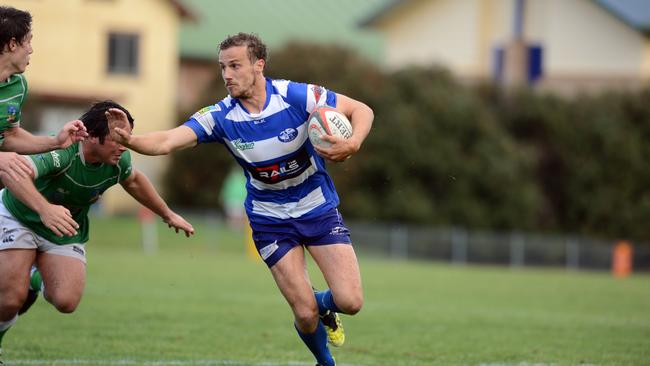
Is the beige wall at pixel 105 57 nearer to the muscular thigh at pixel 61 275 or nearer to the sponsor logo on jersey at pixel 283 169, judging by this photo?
the muscular thigh at pixel 61 275

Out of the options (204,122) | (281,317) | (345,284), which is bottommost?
(281,317)

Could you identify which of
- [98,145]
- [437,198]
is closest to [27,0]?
[437,198]

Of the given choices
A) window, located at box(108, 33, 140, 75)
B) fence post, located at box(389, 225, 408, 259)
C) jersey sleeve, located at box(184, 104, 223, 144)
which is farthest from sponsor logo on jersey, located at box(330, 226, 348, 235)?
window, located at box(108, 33, 140, 75)

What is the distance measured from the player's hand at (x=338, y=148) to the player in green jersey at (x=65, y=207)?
155 centimetres

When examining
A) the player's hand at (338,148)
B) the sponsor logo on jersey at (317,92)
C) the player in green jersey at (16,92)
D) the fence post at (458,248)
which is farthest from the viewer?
the fence post at (458,248)

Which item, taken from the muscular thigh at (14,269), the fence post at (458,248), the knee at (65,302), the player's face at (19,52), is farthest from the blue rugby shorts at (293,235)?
the fence post at (458,248)

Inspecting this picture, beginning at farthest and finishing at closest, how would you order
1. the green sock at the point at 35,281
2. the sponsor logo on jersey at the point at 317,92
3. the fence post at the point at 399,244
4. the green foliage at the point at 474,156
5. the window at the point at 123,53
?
the window at the point at 123,53 → the green foliage at the point at 474,156 → the fence post at the point at 399,244 → the green sock at the point at 35,281 → the sponsor logo on jersey at the point at 317,92

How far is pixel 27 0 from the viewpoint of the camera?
38.3m

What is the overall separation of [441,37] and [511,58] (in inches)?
365

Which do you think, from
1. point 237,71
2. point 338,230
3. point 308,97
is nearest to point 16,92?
Answer: point 237,71

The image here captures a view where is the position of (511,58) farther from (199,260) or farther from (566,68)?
(199,260)

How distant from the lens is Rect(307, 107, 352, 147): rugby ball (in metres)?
7.77

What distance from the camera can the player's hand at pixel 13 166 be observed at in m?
7.43

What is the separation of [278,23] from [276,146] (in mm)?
41158
